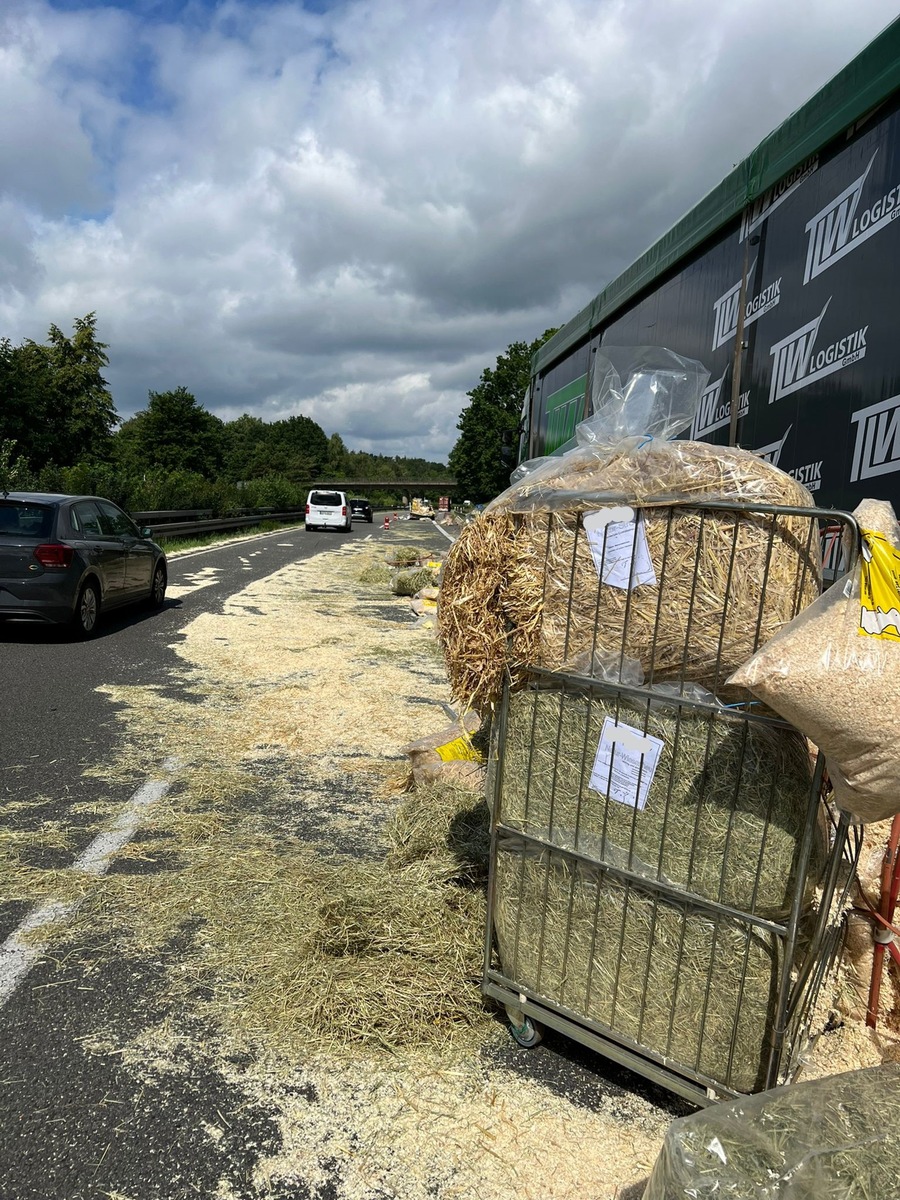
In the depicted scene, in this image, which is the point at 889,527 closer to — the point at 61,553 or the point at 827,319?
the point at 827,319

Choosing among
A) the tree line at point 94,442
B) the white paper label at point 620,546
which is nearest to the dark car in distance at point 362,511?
the tree line at point 94,442

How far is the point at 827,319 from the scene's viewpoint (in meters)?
3.36

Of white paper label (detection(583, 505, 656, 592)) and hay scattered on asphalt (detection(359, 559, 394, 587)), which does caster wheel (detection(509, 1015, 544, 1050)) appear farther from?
hay scattered on asphalt (detection(359, 559, 394, 587))

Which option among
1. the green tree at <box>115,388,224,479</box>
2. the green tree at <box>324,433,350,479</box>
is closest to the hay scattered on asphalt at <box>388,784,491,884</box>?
the green tree at <box>115,388,224,479</box>

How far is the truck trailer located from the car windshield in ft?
23.7

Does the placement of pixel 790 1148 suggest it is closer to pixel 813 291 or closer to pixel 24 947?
pixel 24 947

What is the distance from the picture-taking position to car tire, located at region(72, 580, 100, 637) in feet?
30.3

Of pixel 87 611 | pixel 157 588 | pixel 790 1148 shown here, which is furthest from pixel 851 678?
pixel 157 588

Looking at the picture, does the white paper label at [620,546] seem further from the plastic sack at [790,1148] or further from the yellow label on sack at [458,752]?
the yellow label on sack at [458,752]

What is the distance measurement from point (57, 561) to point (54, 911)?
6.27 metres

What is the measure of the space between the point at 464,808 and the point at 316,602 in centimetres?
925

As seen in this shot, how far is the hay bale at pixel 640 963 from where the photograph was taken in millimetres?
2320

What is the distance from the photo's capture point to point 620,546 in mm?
2400

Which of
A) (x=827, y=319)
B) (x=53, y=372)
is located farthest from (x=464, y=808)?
(x=53, y=372)
